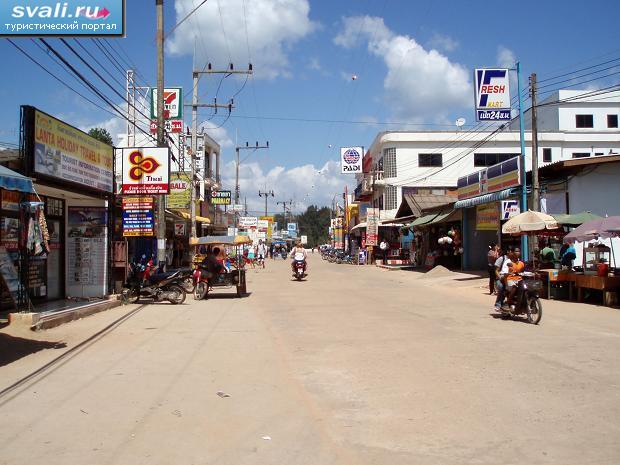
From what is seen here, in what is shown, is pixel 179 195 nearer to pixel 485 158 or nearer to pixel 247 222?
pixel 247 222

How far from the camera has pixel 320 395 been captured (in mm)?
6531

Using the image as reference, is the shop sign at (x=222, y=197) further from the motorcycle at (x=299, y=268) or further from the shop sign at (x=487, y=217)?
the shop sign at (x=487, y=217)

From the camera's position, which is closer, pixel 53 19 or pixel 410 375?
pixel 410 375

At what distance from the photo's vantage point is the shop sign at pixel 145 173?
17859 millimetres

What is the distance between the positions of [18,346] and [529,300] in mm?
10235

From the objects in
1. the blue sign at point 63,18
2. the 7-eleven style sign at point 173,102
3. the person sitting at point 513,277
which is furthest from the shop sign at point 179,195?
the blue sign at point 63,18

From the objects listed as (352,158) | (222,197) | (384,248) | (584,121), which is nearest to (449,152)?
(352,158)

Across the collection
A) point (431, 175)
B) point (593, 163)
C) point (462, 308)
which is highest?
point (431, 175)

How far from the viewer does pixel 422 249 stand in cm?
4034

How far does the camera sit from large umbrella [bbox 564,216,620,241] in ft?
51.3

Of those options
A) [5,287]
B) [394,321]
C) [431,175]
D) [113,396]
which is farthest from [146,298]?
[431,175]

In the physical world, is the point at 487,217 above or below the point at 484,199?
below

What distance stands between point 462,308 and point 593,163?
1002cm

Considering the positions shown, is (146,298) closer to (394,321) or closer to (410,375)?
(394,321)
